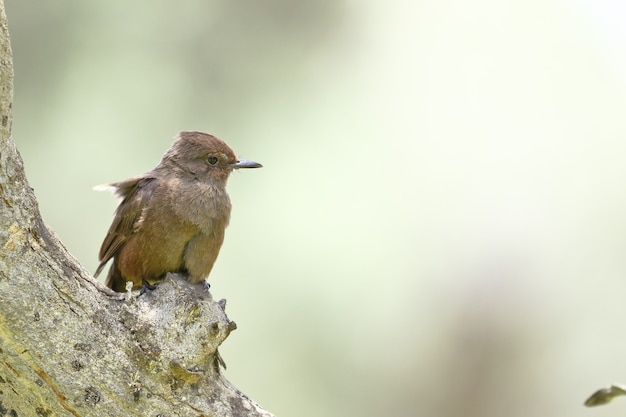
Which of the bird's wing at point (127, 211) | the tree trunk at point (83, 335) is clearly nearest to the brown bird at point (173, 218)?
the bird's wing at point (127, 211)

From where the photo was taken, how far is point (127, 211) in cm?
413

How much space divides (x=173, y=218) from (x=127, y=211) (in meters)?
0.29

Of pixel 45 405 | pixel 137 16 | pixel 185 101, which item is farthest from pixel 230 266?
pixel 45 405

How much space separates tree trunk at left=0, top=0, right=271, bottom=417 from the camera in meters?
2.70

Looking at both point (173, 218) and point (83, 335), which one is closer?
point (83, 335)

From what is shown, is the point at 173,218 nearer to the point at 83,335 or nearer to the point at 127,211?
the point at 127,211

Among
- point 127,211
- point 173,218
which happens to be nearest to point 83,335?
point 173,218

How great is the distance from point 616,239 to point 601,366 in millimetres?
802

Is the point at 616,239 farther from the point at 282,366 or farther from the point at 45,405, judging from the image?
the point at 45,405

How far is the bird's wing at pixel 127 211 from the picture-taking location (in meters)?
4.08

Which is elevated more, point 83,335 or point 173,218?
point 173,218

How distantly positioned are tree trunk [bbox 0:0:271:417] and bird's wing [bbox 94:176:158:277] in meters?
0.98

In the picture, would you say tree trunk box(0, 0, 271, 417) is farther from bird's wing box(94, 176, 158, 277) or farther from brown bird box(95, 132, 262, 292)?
bird's wing box(94, 176, 158, 277)

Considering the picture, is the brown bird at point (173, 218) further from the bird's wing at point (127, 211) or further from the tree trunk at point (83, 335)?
the tree trunk at point (83, 335)
